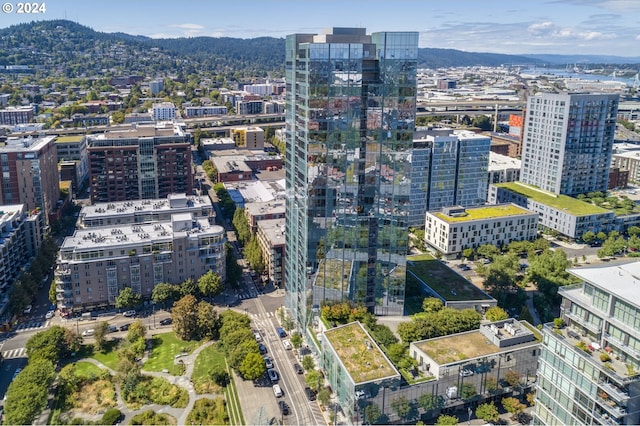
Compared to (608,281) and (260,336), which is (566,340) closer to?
(608,281)

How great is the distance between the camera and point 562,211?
9975cm

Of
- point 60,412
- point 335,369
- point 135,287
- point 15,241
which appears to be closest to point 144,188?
point 15,241

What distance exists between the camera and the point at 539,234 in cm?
10194

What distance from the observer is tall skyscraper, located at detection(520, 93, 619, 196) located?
347 ft

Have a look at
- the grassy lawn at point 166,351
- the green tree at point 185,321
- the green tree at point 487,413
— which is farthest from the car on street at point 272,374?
the green tree at point 487,413

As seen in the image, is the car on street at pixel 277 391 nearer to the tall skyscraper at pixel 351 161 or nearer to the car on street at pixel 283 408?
the car on street at pixel 283 408

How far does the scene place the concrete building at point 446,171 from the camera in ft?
322

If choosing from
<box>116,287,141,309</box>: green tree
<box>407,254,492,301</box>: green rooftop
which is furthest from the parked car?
<box>116,287,141,309</box>: green tree

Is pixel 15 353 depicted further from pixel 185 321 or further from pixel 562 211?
pixel 562 211

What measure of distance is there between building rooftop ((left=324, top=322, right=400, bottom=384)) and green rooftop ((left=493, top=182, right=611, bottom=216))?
6129cm

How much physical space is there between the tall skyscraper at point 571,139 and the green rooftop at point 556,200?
2.63m

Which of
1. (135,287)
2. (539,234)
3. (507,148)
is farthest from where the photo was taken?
(507,148)

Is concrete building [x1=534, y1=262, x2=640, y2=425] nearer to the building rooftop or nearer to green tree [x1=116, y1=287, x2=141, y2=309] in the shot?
the building rooftop

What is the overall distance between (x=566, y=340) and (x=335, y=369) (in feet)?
77.8
